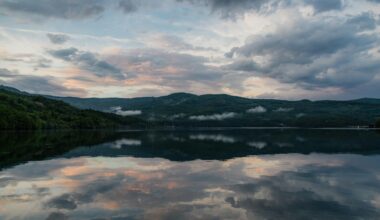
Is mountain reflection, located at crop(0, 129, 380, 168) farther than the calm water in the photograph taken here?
Yes

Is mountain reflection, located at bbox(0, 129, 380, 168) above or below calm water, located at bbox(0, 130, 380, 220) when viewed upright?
below

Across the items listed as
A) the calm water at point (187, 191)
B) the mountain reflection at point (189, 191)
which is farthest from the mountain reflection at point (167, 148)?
the mountain reflection at point (189, 191)

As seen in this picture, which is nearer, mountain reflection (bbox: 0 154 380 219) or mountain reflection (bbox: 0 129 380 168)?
mountain reflection (bbox: 0 154 380 219)

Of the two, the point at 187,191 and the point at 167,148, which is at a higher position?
the point at 187,191

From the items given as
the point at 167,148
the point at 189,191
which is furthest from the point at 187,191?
the point at 167,148

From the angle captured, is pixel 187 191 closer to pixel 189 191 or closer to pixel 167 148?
pixel 189 191

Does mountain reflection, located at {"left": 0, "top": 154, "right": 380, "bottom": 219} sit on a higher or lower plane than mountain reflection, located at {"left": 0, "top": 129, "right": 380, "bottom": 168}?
higher

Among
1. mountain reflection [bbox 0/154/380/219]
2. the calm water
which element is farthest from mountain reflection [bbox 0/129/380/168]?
mountain reflection [bbox 0/154/380/219]

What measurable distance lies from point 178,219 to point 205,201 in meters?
4.76

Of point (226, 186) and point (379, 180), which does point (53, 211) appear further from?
point (379, 180)

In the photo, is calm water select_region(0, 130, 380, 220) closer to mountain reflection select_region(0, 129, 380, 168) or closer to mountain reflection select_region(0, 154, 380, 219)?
mountain reflection select_region(0, 154, 380, 219)

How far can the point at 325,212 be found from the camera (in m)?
21.2

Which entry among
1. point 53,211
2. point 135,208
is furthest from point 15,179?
point 135,208

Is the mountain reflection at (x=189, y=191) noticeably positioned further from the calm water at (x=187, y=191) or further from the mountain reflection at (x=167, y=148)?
the mountain reflection at (x=167, y=148)
